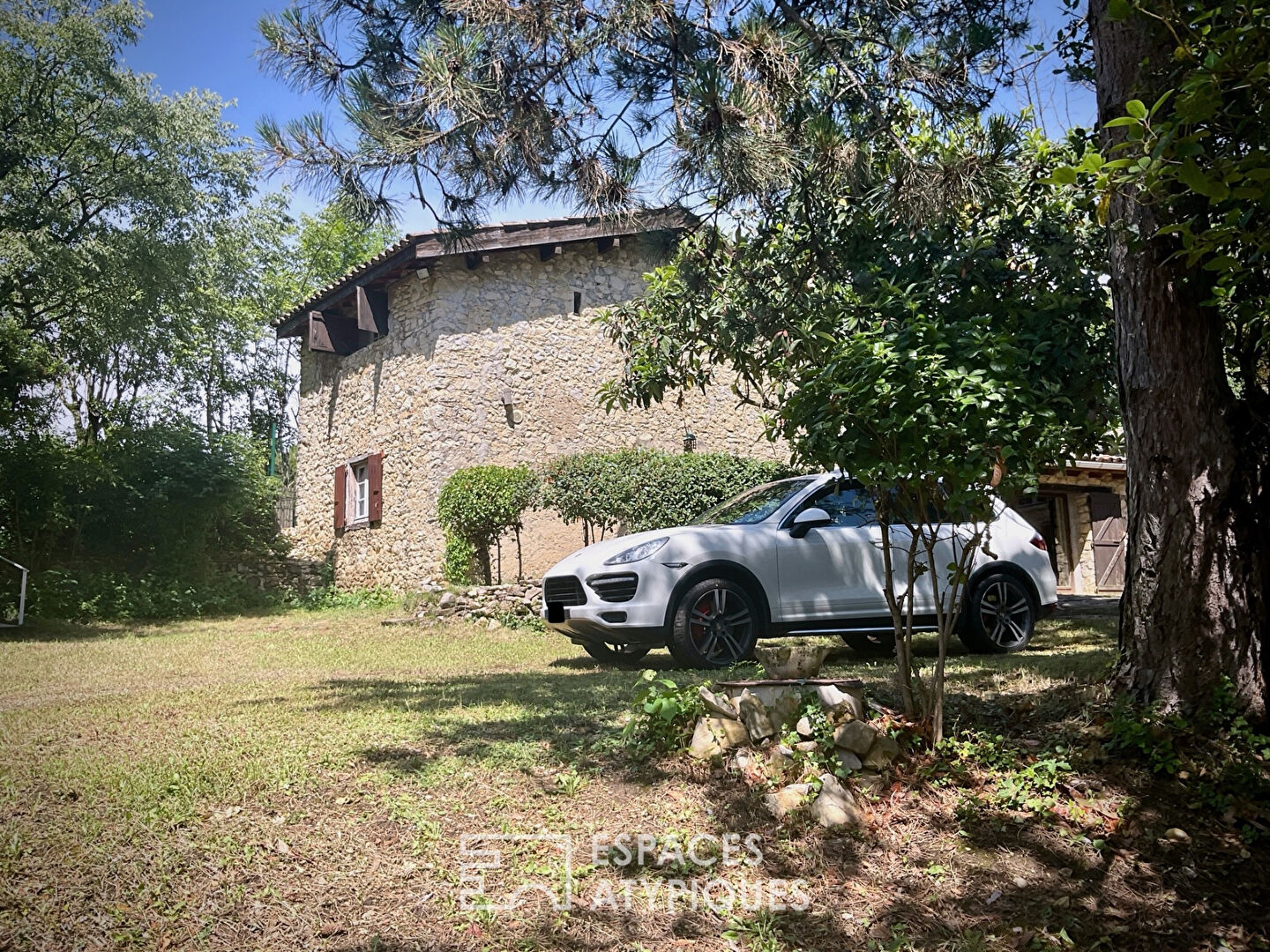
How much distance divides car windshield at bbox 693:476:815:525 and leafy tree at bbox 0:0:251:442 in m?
11.1

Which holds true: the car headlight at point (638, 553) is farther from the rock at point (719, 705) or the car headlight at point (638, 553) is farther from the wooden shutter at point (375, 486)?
the wooden shutter at point (375, 486)

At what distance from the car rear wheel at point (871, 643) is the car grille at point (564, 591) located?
276cm

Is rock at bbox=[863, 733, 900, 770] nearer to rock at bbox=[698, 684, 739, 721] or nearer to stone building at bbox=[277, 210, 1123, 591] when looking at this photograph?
rock at bbox=[698, 684, 739, 721]

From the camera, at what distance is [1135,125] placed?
3.29m

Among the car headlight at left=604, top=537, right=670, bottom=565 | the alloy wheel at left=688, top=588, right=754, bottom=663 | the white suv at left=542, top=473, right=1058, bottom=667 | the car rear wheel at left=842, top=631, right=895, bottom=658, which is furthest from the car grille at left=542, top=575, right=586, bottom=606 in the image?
Result: the car rear wheel at left=842, top=631, right=895, bottom=658

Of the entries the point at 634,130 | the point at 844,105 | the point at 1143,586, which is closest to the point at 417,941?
the point at 1143,586

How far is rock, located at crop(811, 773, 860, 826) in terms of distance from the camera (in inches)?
153

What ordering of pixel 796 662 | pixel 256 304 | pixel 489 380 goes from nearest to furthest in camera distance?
pixel 796 662, pixel 489 380, pixel 256 304

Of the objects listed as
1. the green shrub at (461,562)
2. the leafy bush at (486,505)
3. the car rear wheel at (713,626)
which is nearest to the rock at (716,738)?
the car rear wheel at (713,626)

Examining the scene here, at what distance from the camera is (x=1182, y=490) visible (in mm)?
4328

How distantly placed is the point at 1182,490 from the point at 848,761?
79.5 inches

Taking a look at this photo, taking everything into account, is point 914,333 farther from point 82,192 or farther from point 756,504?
point 82,192

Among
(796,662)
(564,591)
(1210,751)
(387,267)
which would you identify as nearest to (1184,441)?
(1210,751)

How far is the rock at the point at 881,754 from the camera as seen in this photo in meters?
4.26
